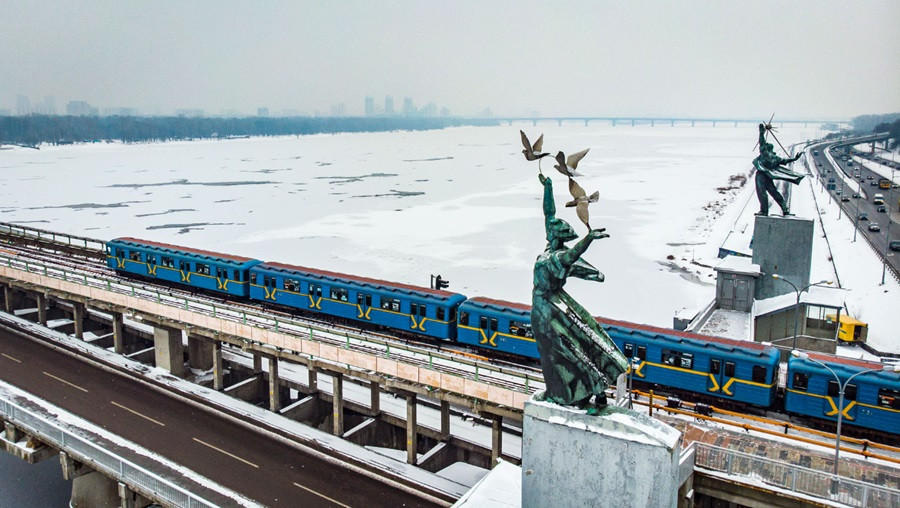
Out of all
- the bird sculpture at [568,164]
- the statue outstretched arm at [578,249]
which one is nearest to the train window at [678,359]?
the statue outstretched arm at [578,249]

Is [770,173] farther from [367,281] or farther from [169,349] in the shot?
[169,349]

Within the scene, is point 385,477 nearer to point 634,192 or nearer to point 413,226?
point 413,226


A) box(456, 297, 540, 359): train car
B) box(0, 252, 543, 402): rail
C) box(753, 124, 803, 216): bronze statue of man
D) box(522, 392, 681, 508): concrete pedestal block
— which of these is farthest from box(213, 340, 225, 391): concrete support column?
box(753, 124, 803, 216): bronze statue of man

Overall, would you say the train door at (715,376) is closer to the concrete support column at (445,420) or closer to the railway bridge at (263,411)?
the railway bridge at (263,411)

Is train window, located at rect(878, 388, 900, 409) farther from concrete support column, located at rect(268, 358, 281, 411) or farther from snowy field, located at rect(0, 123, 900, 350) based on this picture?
concrete support column, located at rect(268, 358, 281, 411)

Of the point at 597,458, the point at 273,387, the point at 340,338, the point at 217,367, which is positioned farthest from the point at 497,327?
the point at 597,458

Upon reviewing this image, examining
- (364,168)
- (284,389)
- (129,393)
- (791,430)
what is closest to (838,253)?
(791,430)
